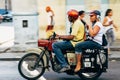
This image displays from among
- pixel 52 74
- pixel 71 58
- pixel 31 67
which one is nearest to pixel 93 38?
pixel 71 58

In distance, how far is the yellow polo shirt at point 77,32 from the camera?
10.4 meters

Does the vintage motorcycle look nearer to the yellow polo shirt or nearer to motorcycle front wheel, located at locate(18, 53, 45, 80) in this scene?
motorcycle front wheel, located at locate(18, 53, 45, 80)

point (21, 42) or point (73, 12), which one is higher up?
point (73, 12)

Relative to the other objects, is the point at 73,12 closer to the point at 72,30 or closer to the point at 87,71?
the point at 72,30

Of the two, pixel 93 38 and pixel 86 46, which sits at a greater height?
pixel 93 38

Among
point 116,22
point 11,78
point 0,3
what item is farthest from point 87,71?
point 0,3

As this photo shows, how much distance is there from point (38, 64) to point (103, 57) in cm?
154

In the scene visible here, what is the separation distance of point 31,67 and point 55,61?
590 mm

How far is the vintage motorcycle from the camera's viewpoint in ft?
34.7

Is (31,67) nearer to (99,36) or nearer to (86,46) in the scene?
(86,46)

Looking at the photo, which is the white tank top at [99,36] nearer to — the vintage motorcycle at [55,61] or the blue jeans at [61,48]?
the vintage motorcycle at [55,61]

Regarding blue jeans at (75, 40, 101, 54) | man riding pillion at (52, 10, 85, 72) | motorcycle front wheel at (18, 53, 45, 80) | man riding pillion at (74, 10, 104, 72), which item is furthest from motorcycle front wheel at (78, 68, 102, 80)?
motorcycle front wheel at (18, 53, 45, 80)

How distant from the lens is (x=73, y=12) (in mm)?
10430

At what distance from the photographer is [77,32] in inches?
409
